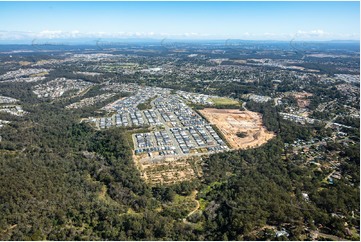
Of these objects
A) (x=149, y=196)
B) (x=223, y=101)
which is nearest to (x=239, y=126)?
(x=223, y=101)

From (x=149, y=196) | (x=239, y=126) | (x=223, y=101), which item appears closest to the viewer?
(x=149, y=196)

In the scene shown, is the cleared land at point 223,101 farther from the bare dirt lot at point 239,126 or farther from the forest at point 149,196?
the forest at point 149,196

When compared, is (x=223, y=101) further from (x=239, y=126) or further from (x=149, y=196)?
(x=149, y=196)

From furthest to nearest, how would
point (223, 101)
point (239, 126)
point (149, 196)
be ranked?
point (223, 101) < point (239, 126) < point (149, 196)

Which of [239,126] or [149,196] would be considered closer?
[149,196]

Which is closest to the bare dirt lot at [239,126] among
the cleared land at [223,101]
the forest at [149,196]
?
the forest at [149,196]

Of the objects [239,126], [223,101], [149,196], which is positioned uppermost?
[149,196]

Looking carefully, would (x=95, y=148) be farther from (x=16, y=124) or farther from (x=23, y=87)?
(x=23, y=87)

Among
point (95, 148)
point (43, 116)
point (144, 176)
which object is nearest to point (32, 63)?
point (43, 116)

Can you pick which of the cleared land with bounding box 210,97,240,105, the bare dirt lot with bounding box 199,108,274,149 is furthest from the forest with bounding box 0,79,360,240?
the cleared land with bounding box 210,97,240,105
